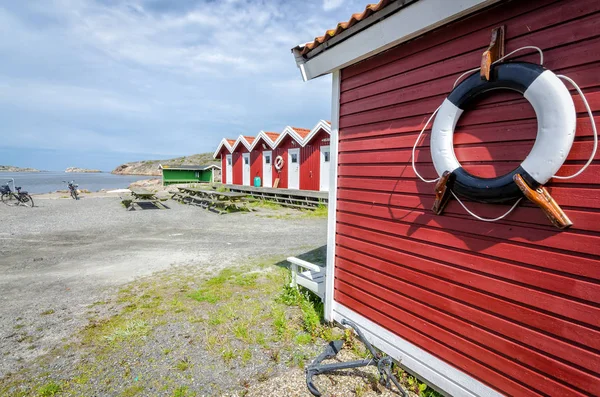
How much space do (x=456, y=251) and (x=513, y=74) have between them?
1.18 m

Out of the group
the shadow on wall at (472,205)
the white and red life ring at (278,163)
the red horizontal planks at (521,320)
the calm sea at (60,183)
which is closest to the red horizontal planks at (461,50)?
the shadow on wall at (472,205)

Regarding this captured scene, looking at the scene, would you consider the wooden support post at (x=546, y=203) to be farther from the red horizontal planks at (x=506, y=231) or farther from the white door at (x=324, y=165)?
the white door at (x=324, y=165)

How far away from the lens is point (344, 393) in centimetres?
240

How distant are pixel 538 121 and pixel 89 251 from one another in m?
7.89

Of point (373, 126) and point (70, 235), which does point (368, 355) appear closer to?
point (373, 126)

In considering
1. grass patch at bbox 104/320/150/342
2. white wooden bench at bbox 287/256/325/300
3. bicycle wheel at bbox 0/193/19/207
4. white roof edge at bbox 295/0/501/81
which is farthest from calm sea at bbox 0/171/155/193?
white roof edge at bbox 295/0/501/81

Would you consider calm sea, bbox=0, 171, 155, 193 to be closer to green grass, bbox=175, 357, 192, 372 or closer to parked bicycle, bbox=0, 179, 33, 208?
parked bicycle, bbox=0, 179, 33, 208

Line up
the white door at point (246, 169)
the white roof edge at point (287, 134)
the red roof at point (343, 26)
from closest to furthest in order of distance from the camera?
the red roof at point (343, 26) → the white roof edge at point (287, 134) → the white door at point (246, 169)

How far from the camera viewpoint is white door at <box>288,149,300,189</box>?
14733 mm

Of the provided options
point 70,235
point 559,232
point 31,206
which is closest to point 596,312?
point 559,232

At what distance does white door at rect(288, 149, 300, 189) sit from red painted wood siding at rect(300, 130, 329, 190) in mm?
273

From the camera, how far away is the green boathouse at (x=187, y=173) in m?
26.2

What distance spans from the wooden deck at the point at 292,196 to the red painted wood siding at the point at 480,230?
9.56m

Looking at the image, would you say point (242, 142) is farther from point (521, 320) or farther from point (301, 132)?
point (521, 320)
